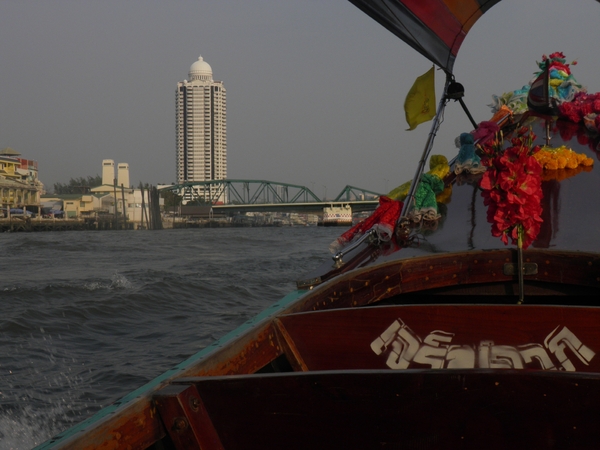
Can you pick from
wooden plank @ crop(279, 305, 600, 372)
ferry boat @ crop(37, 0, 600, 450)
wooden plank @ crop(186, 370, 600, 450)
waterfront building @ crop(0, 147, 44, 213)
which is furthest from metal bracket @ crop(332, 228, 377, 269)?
waterfront building @ crop(0, 147, 44, 213)

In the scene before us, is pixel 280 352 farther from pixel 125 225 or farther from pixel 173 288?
pixel 125 225

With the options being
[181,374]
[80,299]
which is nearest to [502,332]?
[181,374]

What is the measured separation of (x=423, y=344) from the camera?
6.37 ft

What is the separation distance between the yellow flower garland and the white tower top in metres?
126

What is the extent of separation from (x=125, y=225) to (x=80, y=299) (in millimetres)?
52091

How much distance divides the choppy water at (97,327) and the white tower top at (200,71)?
119 meters

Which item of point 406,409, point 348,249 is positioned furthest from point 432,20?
point 406,409

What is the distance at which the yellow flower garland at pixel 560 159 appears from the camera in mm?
3721

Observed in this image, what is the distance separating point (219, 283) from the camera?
9.38m

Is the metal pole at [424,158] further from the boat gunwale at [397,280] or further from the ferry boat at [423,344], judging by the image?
the boat gunwale at [397,280]

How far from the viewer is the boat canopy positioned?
127 inches

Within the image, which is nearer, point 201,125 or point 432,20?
point 432,20

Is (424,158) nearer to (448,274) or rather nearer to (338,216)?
(448,274)

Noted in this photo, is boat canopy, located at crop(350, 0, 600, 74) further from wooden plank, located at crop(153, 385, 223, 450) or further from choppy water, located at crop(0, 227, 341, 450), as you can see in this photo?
choppy water, located at crop(0, 227, 341, 450)
